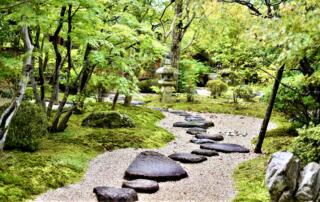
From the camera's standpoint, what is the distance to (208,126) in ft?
45.0

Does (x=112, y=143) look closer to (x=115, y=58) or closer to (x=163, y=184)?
(x=115, y=58)

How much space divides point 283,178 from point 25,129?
5.06 m

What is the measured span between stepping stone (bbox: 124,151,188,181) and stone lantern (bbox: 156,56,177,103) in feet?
36.9

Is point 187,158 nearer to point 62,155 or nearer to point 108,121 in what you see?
point 62,155

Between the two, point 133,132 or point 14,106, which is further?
point 133,132

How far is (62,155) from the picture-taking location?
7.70 meters

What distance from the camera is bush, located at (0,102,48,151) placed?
7.62m

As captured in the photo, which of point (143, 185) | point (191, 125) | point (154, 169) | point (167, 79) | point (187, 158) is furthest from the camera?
point (167, 79)

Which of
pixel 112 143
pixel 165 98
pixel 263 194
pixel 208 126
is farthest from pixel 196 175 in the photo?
pixel 165 98

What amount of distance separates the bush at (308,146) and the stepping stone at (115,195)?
2.55 m

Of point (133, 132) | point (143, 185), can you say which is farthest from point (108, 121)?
point (143, 185)

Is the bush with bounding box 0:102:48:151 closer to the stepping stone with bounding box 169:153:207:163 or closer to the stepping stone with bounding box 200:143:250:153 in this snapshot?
the stepping stone with bounding box 169:153:207:163

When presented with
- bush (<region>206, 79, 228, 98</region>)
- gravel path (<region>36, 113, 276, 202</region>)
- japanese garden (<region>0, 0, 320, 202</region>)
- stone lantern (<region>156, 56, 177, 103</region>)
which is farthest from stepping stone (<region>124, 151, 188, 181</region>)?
bush (<region>206, 79, 228, 98</region>)

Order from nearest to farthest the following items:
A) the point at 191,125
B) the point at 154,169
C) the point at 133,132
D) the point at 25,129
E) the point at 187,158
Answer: the point at 154,169 < the point at 25,129 < the point at 187,158 < the point at 133,132 < the point at 191,125
